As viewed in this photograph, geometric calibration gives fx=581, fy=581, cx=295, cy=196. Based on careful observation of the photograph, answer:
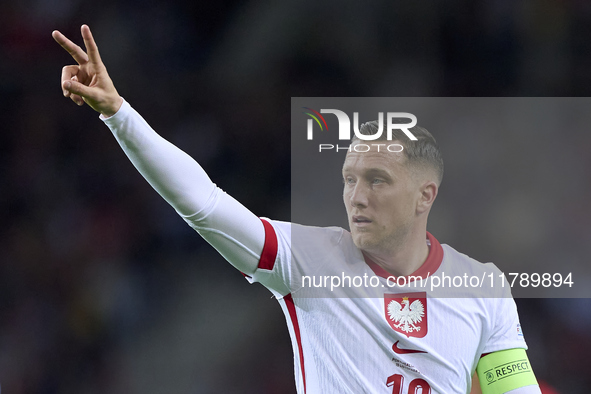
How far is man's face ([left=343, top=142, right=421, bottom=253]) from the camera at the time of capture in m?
2.38

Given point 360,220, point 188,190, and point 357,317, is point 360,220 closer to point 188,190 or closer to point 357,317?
point 357,317

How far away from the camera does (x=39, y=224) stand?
178 inches

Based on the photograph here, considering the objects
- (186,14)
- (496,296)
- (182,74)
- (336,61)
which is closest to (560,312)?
(496,296)

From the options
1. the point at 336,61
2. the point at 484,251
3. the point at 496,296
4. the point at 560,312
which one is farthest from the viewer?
the point at 336,61

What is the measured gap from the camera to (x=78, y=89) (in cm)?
184

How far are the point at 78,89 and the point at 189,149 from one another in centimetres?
282

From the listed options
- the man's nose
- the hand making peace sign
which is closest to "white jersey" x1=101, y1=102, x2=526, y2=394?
the man's nose

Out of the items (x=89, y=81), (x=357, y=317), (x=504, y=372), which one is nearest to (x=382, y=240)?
(x=357, y=317)

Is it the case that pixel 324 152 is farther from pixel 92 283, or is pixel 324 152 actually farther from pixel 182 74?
pixel 92 283

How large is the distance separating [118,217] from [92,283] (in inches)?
21.3

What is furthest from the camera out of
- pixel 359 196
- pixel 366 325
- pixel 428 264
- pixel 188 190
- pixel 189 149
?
pixel 189 149

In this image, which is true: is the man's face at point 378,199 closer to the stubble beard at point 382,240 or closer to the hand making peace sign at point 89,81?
the stubble beard at point 382,240

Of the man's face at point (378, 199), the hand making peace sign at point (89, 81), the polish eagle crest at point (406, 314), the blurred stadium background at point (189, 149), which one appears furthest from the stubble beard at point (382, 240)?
the blurred stadium background at point (189, 149)

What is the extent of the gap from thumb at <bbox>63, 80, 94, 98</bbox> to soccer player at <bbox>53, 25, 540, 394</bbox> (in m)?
0.57
